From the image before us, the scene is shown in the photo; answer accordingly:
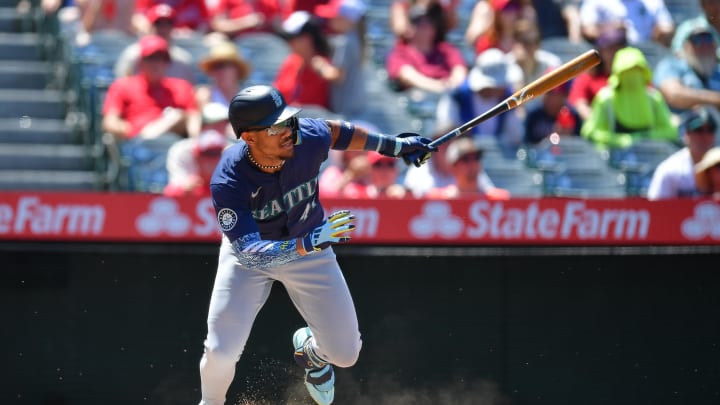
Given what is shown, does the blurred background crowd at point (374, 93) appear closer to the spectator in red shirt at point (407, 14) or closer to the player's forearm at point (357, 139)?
the spectator in red shirt at point (407, 14)

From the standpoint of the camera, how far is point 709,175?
695 centimetres

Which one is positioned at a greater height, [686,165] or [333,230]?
[333,230]

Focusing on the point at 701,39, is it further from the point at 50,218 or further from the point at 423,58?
the point at 50,218

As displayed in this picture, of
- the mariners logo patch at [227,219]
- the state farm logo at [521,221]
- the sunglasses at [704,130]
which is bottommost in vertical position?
the state farm logo at [521,221]

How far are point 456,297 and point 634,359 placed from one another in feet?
3.70

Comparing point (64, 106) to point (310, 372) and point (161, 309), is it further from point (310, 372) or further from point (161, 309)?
point (310, 372)

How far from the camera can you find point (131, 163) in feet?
24.6

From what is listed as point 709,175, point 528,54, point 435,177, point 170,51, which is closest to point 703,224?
point 709,175

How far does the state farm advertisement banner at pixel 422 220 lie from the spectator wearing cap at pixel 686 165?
0.77m

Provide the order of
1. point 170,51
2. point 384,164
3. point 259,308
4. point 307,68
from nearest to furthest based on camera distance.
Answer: point 259,308, point 384,164, point 307,68, point 170,51

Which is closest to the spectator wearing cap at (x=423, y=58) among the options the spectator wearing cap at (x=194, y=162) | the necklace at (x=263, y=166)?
the spectator wearing cap at (x=194, y=162)

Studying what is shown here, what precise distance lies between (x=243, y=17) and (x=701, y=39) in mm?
3774

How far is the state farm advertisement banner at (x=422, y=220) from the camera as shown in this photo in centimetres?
602

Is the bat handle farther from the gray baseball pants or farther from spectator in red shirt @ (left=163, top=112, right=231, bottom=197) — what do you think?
spectator in red shirt @ (left=163, top=112, right=231, bottom=197)
